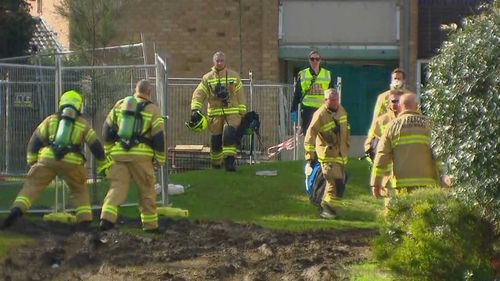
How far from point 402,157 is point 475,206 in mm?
3052

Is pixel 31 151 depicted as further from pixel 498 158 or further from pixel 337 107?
pixel 498 158

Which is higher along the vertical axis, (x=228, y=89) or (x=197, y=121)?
(x=228, y=89)

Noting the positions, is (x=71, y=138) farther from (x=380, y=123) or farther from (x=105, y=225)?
(x=380, y=123)

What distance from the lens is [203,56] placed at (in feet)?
91.1

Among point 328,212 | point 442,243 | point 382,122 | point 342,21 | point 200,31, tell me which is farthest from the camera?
point 200,31

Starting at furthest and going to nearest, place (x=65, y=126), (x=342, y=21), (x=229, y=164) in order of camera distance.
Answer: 1. (x=342, y=21)
2. (x=229, y=164)
3. (x=65, y=126)

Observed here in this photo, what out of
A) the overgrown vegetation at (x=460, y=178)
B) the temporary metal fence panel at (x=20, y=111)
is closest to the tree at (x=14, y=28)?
the temporary metal fence panel at (x=20, y=111)

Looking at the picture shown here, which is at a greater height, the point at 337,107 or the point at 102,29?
the point at 102,29

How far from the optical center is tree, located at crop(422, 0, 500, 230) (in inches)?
362

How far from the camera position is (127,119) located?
14172 millimetres

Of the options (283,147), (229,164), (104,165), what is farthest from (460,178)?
(283,147)

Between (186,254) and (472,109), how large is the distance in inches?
182

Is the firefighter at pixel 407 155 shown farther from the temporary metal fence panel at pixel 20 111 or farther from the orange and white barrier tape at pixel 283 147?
the orange and white barrier tape at pixel 283 147

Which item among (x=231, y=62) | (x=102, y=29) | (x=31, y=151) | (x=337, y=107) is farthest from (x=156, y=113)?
(x=231, y=62)
